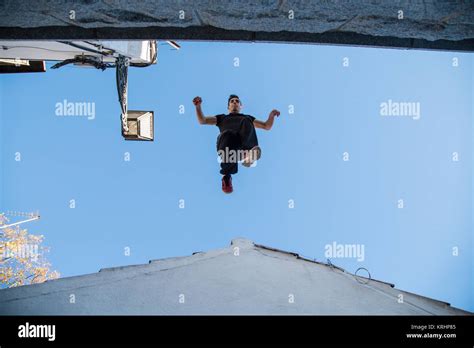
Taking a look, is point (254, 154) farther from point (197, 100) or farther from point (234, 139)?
point (197, 100)

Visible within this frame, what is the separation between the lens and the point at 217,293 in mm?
3859

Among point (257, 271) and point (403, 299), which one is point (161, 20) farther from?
point (403, 299)

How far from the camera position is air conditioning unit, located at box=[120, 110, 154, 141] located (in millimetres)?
7918

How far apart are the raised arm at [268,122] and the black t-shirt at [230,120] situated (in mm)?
103

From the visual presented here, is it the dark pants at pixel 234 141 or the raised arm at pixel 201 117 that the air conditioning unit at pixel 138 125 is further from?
the dark pants at pixel 234 141

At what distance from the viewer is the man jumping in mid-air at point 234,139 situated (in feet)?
15.5

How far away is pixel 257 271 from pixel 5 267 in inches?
580

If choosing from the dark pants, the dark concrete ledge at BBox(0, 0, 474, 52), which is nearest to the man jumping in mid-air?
the dark pants

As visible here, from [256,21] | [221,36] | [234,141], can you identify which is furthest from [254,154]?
[256,21]

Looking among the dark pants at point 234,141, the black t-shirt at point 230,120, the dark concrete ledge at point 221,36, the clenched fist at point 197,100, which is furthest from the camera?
the black t-shirt at point 230,120

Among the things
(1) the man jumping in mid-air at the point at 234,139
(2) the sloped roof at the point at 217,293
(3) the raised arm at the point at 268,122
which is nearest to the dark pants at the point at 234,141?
(1) the man jumping in mid-air at the point at 234,139
